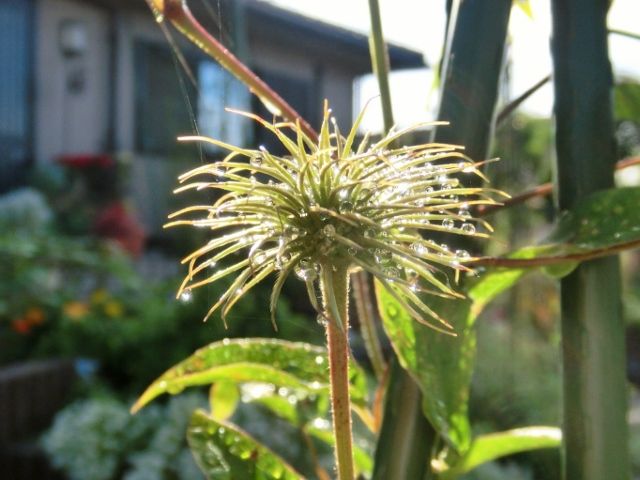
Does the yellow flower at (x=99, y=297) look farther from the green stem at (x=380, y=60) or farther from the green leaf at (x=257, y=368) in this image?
Result: the green stem at (x=380, y=60)

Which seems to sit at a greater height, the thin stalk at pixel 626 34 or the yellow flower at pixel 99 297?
the thin stalk at pixel 626 34

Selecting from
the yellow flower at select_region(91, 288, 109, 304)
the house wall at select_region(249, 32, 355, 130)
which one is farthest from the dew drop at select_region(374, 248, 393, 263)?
the house wall at select_region(249, 32, 355, 130)

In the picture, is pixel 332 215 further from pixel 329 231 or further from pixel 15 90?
pixel 15 90

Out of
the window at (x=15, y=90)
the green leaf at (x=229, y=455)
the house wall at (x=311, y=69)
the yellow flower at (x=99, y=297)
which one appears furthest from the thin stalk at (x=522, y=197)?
the house wall at (x=311, y=69)

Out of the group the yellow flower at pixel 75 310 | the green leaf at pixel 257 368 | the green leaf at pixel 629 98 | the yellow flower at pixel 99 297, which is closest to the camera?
the green leaf at pixel 257 368

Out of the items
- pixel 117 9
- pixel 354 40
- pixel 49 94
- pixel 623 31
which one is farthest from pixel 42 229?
pixel 623 31

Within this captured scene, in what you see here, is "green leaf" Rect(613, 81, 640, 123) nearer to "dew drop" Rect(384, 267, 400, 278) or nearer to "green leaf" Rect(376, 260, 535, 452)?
"green leaf" Rect(376, 260, 535, 452)

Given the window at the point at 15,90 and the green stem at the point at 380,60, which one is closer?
the green stem at the point at 380,60

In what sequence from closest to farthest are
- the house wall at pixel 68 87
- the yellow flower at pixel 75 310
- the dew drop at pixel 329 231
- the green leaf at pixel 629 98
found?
the dew drop at pixel 329 231 → the green leaf at pixel 629 98 → the yellow flower at pixel 75 310 → the house wall at pixel 68 87

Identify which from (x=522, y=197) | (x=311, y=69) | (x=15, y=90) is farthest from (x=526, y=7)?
(x=311, y=69)
